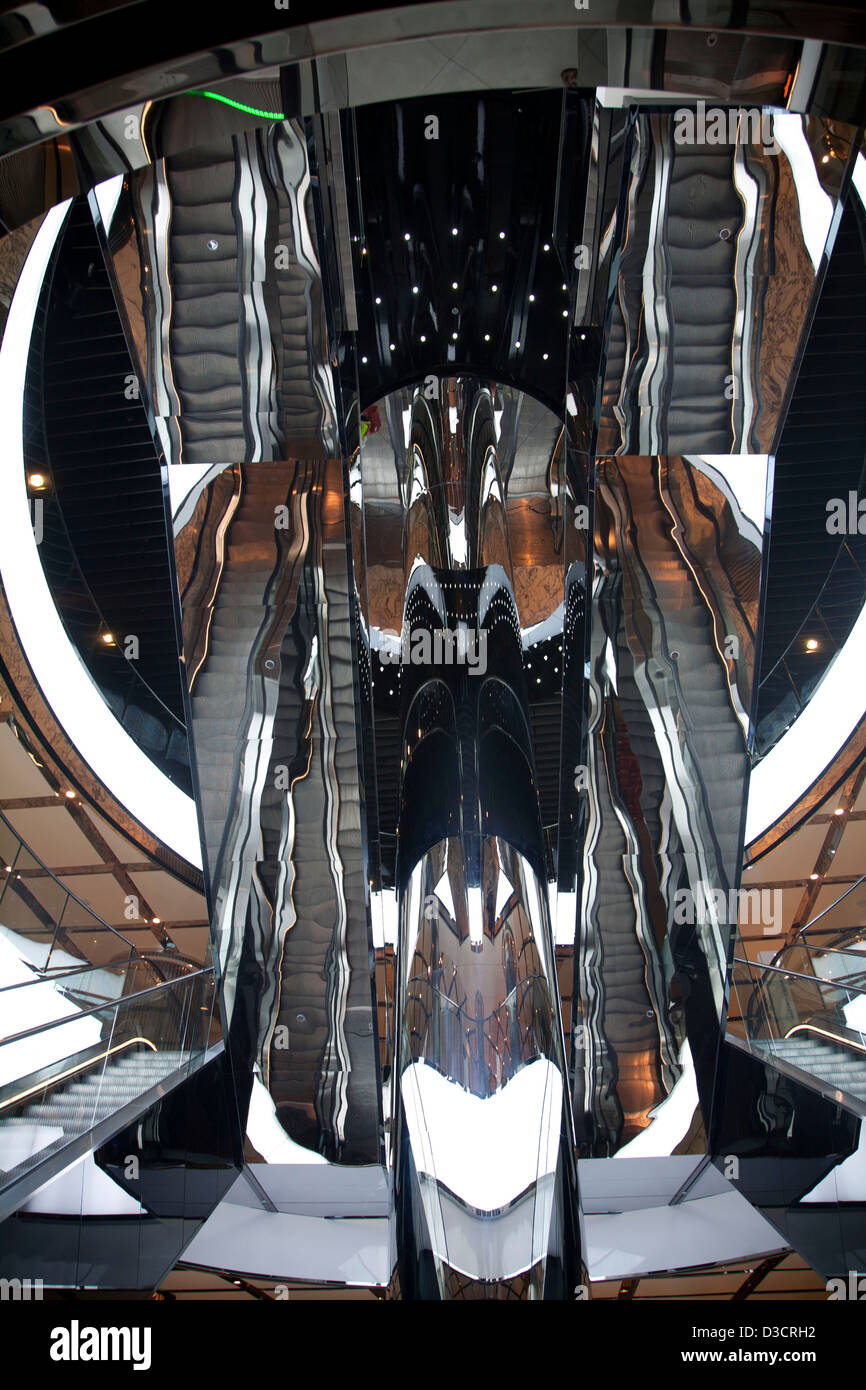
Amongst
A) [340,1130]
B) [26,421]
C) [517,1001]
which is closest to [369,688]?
[517,1001]

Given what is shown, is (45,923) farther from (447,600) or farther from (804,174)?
(804,174)

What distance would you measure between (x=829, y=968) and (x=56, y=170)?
7.11m

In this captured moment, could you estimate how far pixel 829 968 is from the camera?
742 centimetres

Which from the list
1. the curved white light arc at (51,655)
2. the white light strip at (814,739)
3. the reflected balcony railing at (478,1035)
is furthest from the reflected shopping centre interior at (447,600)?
the white light strip at (814,739)

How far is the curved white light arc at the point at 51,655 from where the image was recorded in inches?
385

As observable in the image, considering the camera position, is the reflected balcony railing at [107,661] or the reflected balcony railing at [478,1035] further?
the reflected balcony railing at [107,661]

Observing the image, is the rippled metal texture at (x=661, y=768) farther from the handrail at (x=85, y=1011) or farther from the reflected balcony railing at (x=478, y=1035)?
the handrail at (x=85, y=1011)

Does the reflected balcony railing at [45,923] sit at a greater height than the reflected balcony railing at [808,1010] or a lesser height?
greater

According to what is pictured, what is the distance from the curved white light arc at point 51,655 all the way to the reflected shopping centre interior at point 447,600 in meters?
0.14

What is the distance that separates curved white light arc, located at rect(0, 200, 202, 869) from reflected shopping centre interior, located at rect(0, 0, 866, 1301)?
145 mm

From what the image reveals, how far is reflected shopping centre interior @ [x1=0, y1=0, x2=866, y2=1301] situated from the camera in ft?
8.71

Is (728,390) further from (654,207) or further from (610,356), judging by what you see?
(654,207)

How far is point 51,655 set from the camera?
13195 mm
